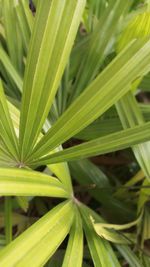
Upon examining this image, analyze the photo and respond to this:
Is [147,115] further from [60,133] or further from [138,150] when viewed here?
[60,133]

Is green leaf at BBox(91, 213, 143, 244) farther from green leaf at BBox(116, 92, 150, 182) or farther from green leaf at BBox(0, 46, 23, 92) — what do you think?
green leaf at BBox(0, 46, 23, 92)

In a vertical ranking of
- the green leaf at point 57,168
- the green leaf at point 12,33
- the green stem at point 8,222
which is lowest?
the green stem at point 8,222

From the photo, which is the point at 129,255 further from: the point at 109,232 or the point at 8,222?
the point at 8,222

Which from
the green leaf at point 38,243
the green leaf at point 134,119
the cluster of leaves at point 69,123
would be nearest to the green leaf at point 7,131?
the cluster of leaves at point 69,123

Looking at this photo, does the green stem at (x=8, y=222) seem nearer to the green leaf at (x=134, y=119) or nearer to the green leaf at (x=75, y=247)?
the green leaf at (x=75, y=247)

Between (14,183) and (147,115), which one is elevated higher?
(147,115)

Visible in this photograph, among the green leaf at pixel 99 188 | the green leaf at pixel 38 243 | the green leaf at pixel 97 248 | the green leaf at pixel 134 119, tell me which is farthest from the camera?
→ the green leaf at pixel 99 188

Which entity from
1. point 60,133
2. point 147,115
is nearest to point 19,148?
point 60,133
